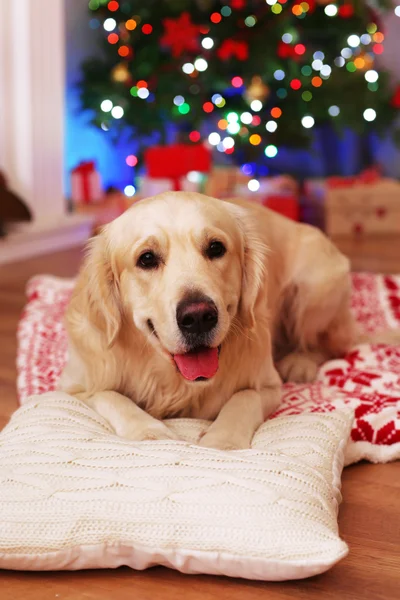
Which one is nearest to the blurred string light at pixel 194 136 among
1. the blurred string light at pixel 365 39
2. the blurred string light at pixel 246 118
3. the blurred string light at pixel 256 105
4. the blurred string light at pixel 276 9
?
the blurred string light at pixel 246 118

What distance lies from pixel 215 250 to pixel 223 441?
0.44 m

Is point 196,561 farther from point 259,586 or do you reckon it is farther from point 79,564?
point 79,564

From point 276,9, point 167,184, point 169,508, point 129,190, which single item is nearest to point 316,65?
point 276,9

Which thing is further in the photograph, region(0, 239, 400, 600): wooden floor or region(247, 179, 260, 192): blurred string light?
region(247, 179, 260, 192): blurred string light

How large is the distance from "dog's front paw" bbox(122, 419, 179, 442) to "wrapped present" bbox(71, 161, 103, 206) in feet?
13.3

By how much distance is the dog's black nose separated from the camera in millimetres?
1775

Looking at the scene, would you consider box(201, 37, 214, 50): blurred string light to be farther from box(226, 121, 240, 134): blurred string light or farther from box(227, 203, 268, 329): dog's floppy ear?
box(227, 203, 268, 329): dog's floppy ear

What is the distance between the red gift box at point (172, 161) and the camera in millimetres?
5355

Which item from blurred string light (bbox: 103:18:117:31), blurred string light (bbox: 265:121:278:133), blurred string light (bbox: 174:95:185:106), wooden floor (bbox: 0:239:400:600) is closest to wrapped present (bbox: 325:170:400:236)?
blurred string light (bbox: 265:121:278:133)

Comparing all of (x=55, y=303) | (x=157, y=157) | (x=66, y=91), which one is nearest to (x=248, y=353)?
(x=55, y=303)

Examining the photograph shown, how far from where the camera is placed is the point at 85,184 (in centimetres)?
576

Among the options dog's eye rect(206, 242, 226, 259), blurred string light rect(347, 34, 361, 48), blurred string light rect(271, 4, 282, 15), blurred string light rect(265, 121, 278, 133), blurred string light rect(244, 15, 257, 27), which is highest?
blurred string light rect(271, 4, 282, 15)

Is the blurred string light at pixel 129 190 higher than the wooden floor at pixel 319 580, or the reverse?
→ the wooden floor at pixel 319 580

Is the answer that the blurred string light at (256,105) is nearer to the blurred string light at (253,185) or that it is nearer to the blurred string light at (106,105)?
the blurred string light at (253,185)
